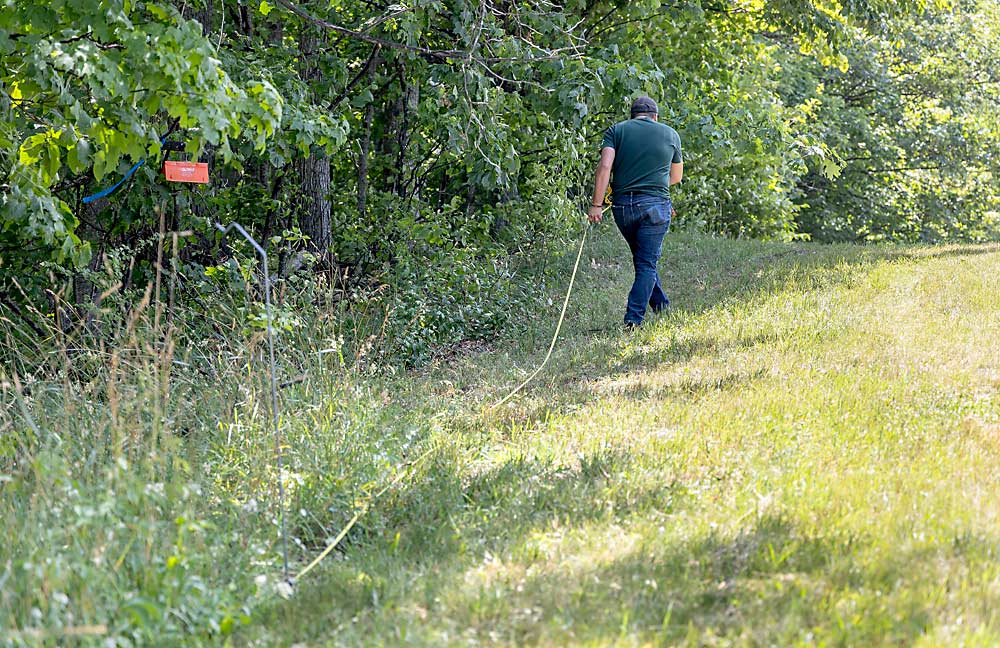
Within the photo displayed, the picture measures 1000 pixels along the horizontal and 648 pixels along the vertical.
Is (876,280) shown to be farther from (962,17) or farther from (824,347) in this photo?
(962,17)

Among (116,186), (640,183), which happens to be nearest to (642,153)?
(640,183)

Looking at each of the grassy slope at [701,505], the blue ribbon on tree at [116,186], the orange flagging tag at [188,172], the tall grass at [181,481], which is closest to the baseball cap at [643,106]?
the grassy slope at [701,505]

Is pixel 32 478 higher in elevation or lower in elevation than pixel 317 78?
lower

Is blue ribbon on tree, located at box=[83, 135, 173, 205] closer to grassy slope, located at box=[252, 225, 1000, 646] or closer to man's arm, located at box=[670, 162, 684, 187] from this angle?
grassy slope, located at box=[252, 225, 1000, 646]

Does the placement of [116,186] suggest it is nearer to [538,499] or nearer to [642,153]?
[642,153]

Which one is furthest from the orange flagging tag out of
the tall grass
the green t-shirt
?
the green t-shirt

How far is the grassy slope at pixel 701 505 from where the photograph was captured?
3.58 m

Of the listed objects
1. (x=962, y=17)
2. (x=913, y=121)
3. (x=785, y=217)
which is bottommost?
(x=785, y=217)

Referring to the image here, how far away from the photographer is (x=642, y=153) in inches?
344

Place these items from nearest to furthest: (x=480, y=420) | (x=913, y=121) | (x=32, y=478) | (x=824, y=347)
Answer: (x=32, y=478) < (x=480, y=420) < (x=824, y=347) < (x=913, y=121)

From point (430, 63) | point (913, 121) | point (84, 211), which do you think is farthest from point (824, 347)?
point (913, 121)

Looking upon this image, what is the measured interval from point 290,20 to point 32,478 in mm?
5946

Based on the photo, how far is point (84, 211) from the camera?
9.69m

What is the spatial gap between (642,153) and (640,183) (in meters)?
0.24
